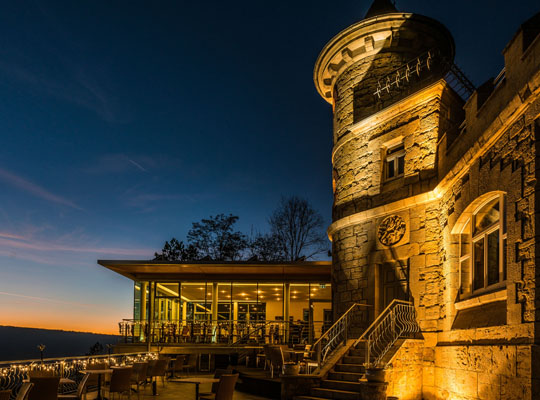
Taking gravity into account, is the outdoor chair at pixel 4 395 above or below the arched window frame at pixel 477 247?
below

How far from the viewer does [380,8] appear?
1520 centimetres

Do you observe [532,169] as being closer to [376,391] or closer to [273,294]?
[376,391]

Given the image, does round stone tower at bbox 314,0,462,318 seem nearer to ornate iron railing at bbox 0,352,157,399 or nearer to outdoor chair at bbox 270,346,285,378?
outdoor chair at bbox 270,346,285,378

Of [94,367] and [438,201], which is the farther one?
[94,367]

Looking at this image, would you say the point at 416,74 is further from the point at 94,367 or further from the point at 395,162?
the point at 94,367

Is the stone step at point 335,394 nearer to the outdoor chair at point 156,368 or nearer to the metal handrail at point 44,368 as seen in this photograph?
the outdoor chair at point 156,368

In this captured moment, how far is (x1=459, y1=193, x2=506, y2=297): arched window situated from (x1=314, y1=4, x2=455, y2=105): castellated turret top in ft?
17.0

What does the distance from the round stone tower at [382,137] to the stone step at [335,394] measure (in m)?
2.78

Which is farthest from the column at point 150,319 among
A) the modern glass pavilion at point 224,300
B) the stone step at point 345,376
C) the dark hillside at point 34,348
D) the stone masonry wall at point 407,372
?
the dark hillside at point 34,348

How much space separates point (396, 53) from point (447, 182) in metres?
4.87

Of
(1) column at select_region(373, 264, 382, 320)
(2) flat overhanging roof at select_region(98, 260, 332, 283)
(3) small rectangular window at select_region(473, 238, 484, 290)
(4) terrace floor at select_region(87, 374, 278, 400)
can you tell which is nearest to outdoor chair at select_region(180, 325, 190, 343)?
(2) flat overhanging roof at select_region(98, 260, 332, 283)

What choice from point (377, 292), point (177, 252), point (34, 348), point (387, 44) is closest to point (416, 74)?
point (387, 44)

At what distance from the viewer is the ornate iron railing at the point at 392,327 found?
9.75 m

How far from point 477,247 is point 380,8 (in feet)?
30.3
